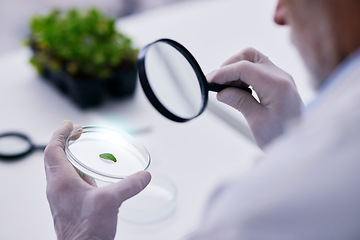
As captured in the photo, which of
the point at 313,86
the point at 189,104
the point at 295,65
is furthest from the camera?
the point at 295,65

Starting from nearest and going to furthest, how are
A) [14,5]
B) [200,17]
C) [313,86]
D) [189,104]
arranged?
1. [313,86]
2. [189,104]
3. [200,17]
4. [14,5]

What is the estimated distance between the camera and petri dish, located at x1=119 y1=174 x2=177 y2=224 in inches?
45.0

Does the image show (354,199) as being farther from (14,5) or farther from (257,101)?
(14,5)

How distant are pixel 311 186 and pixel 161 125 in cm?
97

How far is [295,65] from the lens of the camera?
1837 mm

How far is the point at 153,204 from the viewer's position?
118cm

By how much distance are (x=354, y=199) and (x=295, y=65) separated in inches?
51.8

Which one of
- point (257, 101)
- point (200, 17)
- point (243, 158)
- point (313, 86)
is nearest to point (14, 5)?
point (200, 17)

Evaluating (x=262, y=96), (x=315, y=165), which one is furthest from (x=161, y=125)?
(x=315, y=165)

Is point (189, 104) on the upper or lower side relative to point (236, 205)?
upper

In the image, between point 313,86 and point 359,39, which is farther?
point 313,86

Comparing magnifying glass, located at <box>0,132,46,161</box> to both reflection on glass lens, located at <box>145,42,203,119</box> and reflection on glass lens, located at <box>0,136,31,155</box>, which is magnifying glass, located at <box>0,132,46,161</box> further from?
reflection on glass lens, located at <box>145,42,203,119</box>

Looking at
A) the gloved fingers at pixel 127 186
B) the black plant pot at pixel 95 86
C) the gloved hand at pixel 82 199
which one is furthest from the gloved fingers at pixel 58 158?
the black plant pot at pixel 95 86

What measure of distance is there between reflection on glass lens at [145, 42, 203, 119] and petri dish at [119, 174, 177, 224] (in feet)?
1.04
